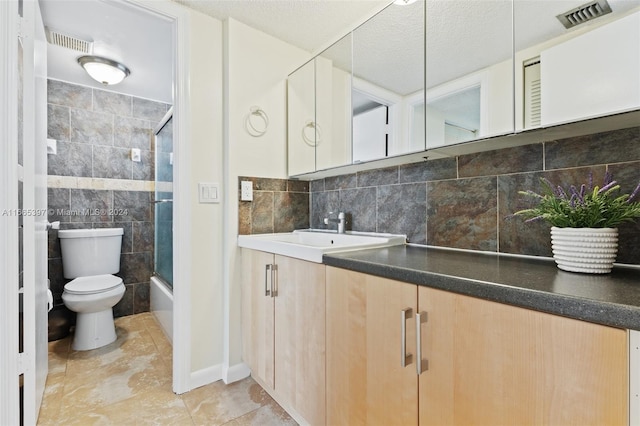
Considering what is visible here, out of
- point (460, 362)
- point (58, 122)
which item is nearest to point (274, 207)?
point (460, 362)

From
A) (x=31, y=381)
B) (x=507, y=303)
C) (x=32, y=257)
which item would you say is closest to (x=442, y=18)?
(x=507, y=303)

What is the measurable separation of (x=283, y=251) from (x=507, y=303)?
0.93m

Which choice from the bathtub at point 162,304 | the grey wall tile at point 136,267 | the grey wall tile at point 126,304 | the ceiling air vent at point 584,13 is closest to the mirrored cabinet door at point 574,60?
the ceiling air vent at point 584,13

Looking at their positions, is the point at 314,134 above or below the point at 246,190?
above

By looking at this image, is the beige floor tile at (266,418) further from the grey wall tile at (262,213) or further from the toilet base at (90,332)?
the toilet base at (90,332)

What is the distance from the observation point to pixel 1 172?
1.02m

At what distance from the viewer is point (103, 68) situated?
2.24 meters

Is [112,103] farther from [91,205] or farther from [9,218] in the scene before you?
[9,218]

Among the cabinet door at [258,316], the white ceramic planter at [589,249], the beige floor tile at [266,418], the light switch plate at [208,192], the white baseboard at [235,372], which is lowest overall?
the beige floor tile at [266,418]

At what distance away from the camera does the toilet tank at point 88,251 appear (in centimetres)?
239

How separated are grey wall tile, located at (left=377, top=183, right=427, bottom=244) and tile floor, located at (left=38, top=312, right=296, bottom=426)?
1086 mm

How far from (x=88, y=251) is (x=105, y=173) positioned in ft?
2.42

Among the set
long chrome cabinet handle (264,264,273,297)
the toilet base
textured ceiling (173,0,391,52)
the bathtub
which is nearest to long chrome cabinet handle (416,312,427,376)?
long chrome cabinet handle (264,264,273,297)

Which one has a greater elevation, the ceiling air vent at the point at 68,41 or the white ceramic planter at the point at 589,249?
the ceiling air vent at the point at 68,41
